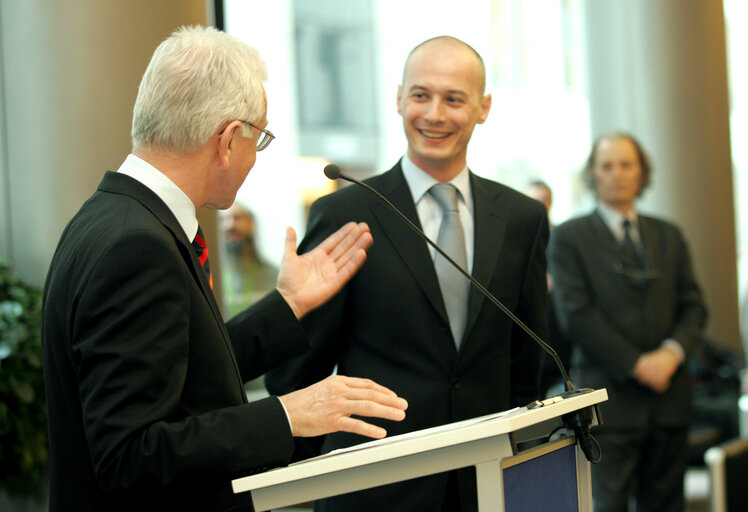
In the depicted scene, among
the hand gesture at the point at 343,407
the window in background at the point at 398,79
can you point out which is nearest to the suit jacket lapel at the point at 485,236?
the hand gesture at the point at 343,407

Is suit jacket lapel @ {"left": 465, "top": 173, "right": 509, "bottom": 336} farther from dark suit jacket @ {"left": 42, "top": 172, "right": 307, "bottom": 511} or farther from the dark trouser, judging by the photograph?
the dark trouser

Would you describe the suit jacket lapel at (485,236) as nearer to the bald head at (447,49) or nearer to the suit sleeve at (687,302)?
the bald head at (447,49)

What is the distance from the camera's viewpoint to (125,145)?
293cm

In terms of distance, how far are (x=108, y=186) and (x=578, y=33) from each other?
18.6 ft

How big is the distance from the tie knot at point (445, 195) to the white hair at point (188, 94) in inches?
28.7

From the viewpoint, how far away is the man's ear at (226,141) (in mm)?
1479

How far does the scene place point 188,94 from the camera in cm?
144

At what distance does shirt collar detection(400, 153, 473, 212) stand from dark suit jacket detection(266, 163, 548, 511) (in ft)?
0.07

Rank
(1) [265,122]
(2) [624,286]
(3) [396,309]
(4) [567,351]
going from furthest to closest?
(4) [567,351] < (2) [624,286] < (3) [396,309] < (1) [265,122]

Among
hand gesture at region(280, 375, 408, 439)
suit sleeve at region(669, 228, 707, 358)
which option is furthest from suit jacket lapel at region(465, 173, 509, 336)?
suit sleeve at region(669, 228, 707, 358)

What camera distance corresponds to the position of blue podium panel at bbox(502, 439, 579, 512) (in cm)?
128

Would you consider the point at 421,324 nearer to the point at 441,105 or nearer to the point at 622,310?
the point at 441,105

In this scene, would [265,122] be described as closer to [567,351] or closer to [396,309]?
[396,309]

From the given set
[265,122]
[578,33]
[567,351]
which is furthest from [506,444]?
[578,33]
